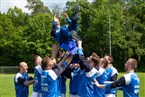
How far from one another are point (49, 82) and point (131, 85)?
1.98 meters

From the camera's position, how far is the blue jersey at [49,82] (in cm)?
947

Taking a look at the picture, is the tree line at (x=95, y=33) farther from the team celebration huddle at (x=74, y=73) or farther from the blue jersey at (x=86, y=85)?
the blue jersey at (x=86, y=85)

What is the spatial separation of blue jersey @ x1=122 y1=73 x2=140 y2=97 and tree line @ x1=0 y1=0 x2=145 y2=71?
194 feet

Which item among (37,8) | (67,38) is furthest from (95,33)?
(67,38)

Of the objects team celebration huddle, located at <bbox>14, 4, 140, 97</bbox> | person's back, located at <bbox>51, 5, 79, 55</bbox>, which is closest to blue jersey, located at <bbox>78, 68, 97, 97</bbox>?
team celebration huddle, located at <bbox>14, 4, 140, 97</bbox>

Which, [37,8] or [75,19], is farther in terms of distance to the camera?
[37,8]

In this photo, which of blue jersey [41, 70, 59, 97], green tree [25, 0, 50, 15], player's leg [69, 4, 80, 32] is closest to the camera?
blue jersey [41, 70, 59, 97]

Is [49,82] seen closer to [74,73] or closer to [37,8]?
[74,73]

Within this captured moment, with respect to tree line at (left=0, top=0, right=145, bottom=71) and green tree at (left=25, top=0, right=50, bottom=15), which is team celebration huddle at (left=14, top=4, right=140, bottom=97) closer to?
tree line at (left=0, top=0, right=145, bottom=71)

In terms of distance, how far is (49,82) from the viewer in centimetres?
948

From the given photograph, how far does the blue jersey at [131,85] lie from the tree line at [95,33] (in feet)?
194

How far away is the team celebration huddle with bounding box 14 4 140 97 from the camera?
949cm

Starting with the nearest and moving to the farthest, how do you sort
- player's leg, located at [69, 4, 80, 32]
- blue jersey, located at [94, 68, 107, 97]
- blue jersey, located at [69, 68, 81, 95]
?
player's leg, located at [69, 4, 80, 32] → blue jersey, located at [94, 68, 107, 97] → blue jersey, located at [69, 68, 81, 95]

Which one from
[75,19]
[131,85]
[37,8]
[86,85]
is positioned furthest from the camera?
[37,8]
